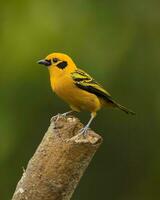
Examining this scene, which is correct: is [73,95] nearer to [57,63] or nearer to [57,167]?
[57,63]

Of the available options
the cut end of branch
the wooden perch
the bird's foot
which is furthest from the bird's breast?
the wooden perch

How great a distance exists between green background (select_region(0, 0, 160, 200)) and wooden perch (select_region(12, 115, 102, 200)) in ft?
10.9

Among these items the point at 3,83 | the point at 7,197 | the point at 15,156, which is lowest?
the point at 7,197

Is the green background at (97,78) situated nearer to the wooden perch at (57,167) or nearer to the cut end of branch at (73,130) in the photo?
the cut end of branch at (73,130)

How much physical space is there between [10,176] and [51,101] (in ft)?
3.50

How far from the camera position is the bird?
6.90 m

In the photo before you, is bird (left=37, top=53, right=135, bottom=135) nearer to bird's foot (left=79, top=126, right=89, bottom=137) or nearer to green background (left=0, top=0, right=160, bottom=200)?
bird's foot (left=79, top=126, right=89, bottom=137)

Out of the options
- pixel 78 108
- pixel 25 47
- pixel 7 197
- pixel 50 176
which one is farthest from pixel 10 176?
pixel 50 176

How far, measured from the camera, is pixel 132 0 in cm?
1005

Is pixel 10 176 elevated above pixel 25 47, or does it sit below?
below

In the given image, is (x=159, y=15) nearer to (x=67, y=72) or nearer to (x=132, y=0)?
(x=132, y=0)

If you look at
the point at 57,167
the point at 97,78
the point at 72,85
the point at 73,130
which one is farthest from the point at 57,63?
the point at 97,78

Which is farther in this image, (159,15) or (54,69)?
(159,15)

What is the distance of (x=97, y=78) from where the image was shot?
9.63m
